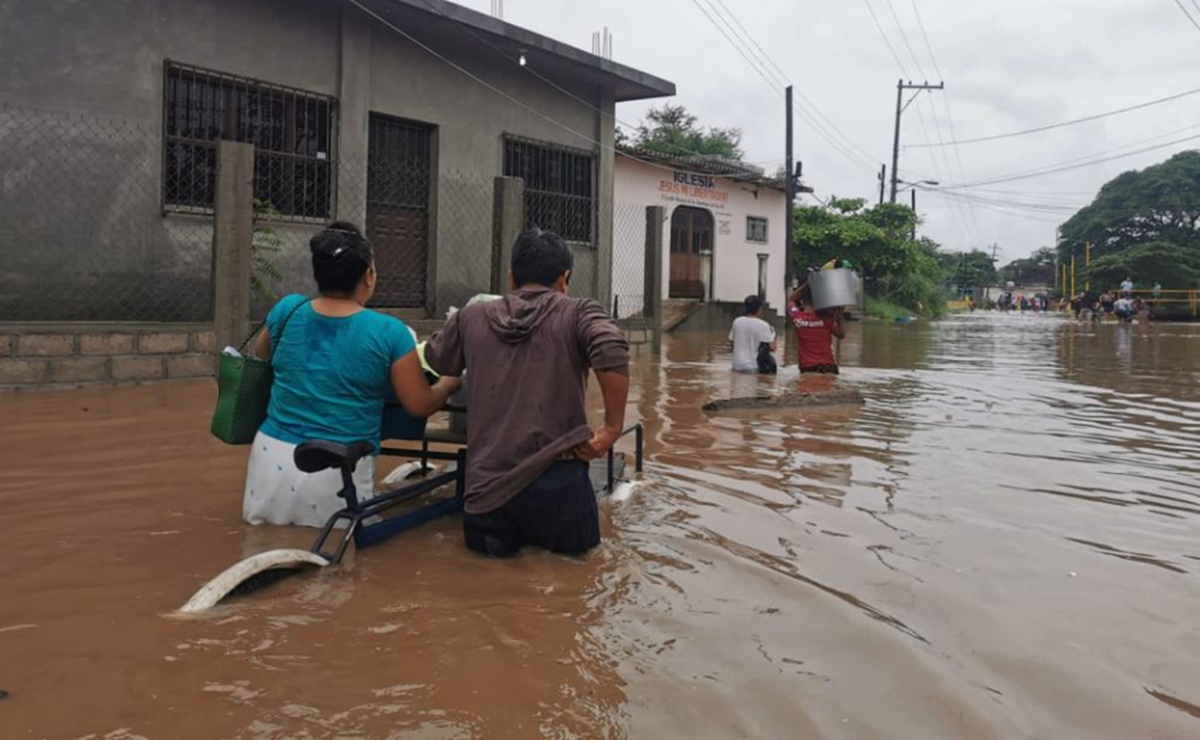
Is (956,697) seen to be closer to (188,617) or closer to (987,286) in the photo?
(188,617)

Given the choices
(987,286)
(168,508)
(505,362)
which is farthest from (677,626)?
(987,286)

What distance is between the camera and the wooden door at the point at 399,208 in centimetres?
1209

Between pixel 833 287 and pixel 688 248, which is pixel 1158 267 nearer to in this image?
pixel 688 248

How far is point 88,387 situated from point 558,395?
19.4ft

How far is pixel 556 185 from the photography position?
583 inches

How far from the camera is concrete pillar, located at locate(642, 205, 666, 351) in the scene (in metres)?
12.9

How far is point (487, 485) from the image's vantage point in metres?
3.54

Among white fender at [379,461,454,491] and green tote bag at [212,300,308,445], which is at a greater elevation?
green tote bag at [212,300,308,445]

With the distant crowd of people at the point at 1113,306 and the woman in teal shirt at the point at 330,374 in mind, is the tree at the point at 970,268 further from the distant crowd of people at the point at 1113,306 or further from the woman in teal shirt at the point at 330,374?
the woman in teal shirt at the point at 330,374

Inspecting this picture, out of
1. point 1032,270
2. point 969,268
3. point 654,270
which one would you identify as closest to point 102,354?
point 654,270

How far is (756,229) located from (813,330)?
16.2 m

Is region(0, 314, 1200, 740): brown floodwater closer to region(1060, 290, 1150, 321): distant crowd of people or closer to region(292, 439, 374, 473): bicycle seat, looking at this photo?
region(292, 439, 374, 473): bicycle seat

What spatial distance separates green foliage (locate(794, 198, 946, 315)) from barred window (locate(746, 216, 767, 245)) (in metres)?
2.36

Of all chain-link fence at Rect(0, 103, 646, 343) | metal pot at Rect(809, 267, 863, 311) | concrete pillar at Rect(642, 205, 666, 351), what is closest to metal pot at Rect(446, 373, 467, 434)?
chain-link fence at Rect(0, 103, 646, 343)
